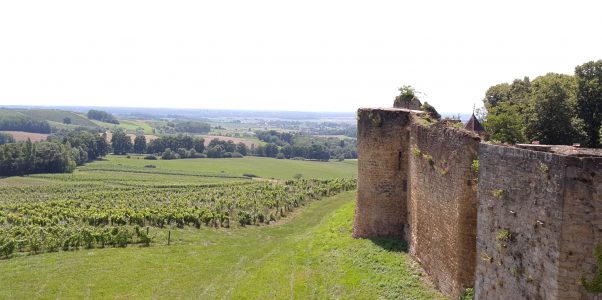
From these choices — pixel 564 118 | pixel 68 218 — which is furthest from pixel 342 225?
pixel 68 218

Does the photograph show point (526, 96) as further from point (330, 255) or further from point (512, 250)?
point (512, 250)

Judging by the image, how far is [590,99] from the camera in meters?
29.3

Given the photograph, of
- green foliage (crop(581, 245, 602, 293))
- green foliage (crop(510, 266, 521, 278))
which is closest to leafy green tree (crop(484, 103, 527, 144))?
green foliage (crop(510, 266, 521, 278))

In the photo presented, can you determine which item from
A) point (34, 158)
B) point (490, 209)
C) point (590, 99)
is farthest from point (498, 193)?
point (34, 158)

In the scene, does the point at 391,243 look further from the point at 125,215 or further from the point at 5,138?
the point at 5,138

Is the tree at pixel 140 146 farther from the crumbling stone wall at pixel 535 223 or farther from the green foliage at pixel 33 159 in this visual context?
the crumbling stone wall at pixel 535 223

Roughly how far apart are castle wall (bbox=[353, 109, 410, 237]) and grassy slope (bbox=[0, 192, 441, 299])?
4.07ft

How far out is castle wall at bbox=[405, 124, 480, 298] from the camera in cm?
1661

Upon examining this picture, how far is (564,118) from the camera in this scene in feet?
96.3

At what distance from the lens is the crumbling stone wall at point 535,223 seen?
Result: 37.7ft

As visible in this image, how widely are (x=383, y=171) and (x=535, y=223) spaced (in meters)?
12.5

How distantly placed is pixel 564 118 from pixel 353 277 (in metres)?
16.3

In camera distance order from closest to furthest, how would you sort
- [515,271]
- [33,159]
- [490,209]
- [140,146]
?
[515,271] < [490,209] < [33,159] < [140,146]

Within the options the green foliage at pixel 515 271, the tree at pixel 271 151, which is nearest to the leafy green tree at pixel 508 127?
the green foliage at pixel 515 271
